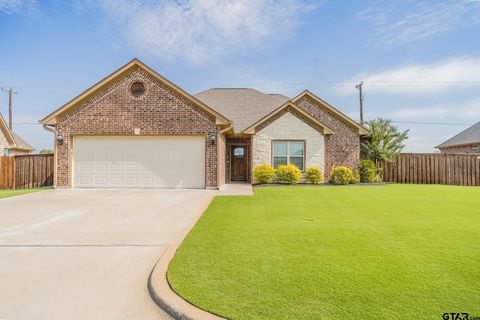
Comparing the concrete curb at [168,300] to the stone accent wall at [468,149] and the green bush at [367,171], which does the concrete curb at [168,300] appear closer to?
the green bush at [367,171]

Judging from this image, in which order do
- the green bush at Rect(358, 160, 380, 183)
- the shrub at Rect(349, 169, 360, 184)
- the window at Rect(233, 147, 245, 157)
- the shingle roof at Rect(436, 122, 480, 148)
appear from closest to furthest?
1. the shrub at Rect(349, 169, 360, 184)
2. the green bush at Rect(358, 160, 380, 183)
3. the window at Rect(233, 147, 245, 157)
4. the shingle roof at Rect(436, 122, 480, 148)

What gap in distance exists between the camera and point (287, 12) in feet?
34.2

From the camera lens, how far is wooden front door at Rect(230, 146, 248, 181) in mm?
19016

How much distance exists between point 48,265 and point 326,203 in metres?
7.83

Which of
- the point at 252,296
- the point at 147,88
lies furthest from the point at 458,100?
→ the point at 252,296

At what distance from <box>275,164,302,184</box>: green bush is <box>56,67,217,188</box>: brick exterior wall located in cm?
407

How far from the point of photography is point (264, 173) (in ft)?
54.0

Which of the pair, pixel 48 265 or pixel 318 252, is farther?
pixel 318 252

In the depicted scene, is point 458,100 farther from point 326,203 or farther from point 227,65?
point 326,203

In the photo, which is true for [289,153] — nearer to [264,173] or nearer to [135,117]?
[264,173]

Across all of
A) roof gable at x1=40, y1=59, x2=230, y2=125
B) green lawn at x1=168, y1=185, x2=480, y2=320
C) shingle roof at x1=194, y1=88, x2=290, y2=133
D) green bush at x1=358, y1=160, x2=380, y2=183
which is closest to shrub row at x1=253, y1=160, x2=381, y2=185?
green bush at x1=358, y1=160, x2=380, y2=183

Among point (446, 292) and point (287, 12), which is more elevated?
point (287, 12)

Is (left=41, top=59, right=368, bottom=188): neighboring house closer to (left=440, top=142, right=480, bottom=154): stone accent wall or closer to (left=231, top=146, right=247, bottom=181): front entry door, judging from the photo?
(left=231, top=146, right=247, bottom=181): front entry door

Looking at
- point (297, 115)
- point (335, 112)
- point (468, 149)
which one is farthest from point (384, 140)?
point (468, 149)
